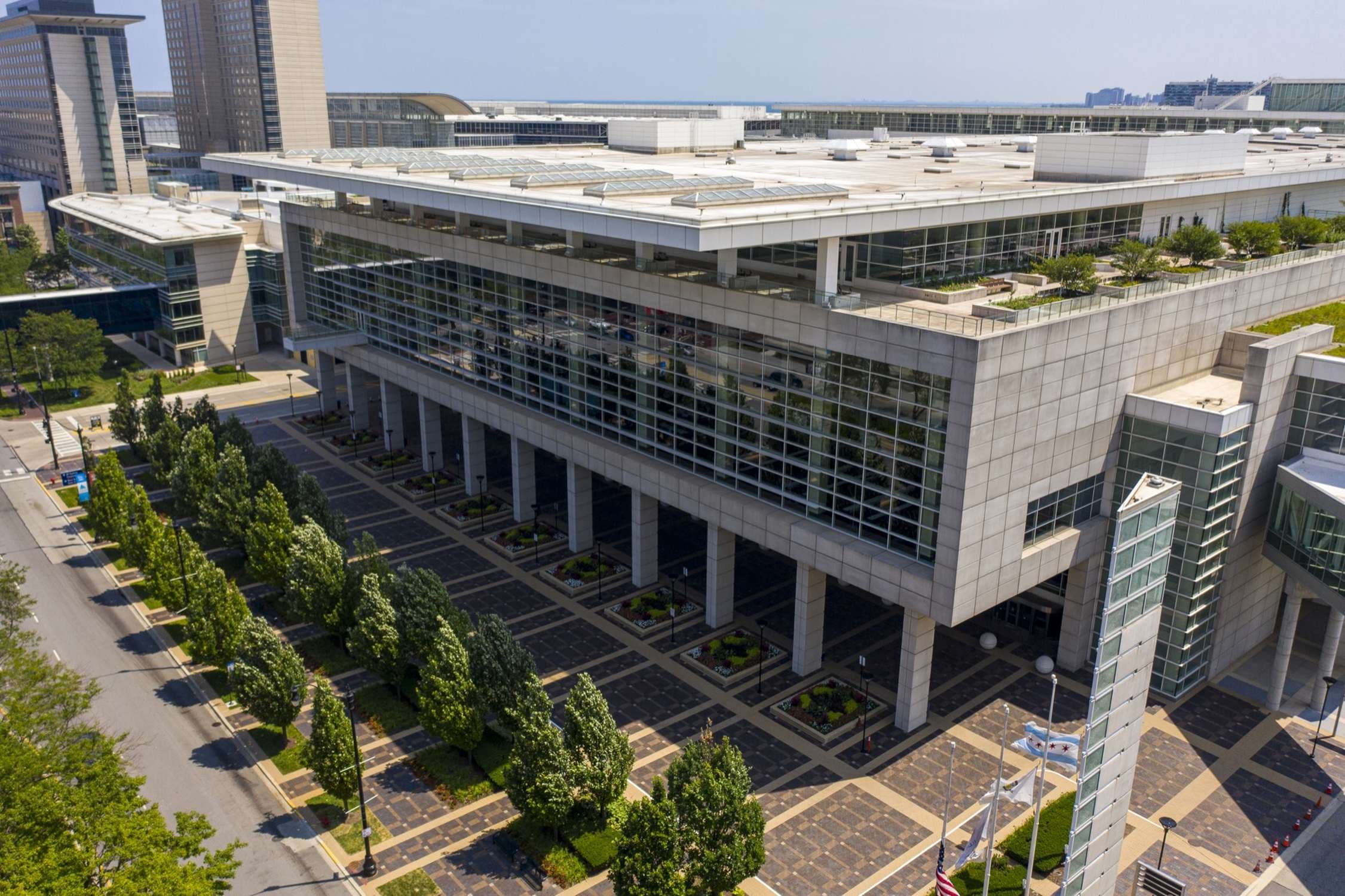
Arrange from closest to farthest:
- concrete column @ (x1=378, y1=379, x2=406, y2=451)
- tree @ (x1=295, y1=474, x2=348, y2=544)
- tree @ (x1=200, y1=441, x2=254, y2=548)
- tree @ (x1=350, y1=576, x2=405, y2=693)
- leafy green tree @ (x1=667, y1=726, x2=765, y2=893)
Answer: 1. leafy green tree @ (x1=667, y1=726, x2=765, y2=893)
2. tree @ (x1=350, y1=576, x2=405, y2=693)
3. tree @ (x1=295, y1=474, x2=348, y2=544)
4. tree @ (x1=200, y1=441, x2=254, y2=548)
5. concrete column @ (x1=378, y1=379, x2=406, y2=451)

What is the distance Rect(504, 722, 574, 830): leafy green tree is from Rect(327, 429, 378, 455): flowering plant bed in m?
49.1

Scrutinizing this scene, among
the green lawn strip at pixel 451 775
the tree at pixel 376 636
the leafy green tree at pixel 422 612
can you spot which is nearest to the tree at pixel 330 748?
the green lawn strip at pixel 451 775

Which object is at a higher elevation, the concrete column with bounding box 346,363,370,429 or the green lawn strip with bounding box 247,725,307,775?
the concrete column with bounding box 346,363,370,429

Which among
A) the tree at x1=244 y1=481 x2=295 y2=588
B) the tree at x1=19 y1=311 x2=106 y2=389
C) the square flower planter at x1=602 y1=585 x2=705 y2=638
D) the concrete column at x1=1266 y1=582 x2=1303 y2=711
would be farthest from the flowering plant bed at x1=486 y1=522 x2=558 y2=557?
the tree at x1=19 y1=311 x2=106 y2=389

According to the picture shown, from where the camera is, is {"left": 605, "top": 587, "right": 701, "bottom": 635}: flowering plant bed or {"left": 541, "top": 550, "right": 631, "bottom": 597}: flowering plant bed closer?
{"left": 605, "top": 587, "right": 701, "bottom": 635}: flowering plant bed

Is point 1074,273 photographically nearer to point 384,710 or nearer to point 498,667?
point 498,667

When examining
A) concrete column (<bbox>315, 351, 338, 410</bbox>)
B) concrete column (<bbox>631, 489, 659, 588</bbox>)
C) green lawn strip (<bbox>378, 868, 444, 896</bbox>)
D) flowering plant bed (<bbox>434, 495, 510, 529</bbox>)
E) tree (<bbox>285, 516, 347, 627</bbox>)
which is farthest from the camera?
concrete column (<bbox>315, 351, 338, 410</bbox>)

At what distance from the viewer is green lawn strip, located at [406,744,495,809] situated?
40688 millimetres

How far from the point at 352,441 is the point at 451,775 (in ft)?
147

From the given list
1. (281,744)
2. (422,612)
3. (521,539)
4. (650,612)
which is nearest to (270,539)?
(281,744)

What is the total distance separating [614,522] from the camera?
6744 centimetres

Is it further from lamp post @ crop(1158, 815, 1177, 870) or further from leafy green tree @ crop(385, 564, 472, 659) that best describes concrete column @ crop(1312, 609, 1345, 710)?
leafy green tree @ crop(385, 564, 472, 659)

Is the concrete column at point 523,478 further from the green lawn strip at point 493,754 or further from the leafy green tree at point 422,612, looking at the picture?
the green lawn strip at point 493,754

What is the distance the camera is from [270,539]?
169 feet
